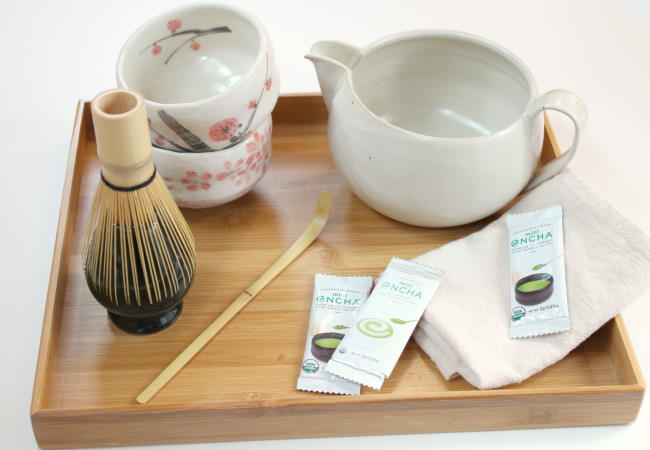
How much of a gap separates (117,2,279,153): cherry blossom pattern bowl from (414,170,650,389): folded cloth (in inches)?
9.3

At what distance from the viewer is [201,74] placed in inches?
44.0

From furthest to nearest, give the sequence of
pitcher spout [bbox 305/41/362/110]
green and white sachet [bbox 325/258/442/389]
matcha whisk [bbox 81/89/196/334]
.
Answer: pitcher spout [bbox 305/41/362/110] < green and white sachet [bbox 325/258/442/389] < matcha whisk [bbox 81/89/196/334]

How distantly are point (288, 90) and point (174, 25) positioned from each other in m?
0.29

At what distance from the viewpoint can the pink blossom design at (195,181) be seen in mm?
993

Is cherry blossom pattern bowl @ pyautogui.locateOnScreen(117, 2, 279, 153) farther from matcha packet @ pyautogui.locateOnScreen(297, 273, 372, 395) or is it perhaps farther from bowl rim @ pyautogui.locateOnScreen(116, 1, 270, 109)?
matcha packet @ pyautogui.locateOnScreen(297, 273, 372, 395)

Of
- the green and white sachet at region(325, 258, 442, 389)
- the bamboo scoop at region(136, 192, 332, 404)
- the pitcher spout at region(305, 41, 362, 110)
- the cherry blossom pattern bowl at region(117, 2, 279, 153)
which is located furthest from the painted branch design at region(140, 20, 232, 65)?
the green and white sachet at region(325, 258, 442, 389)

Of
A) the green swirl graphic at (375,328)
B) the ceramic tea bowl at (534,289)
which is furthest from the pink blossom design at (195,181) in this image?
the ceramic tea bowl at (534,289)

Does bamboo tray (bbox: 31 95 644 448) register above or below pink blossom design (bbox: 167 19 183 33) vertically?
below

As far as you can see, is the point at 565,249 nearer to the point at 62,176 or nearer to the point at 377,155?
the point at 377,155

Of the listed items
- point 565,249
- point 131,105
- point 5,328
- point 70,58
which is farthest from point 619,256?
point 70,58

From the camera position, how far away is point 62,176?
119 centimetres

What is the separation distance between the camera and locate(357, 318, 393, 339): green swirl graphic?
0.92 m

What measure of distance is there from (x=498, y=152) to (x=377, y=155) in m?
0.12

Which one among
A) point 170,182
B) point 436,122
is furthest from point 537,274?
point 170,182
